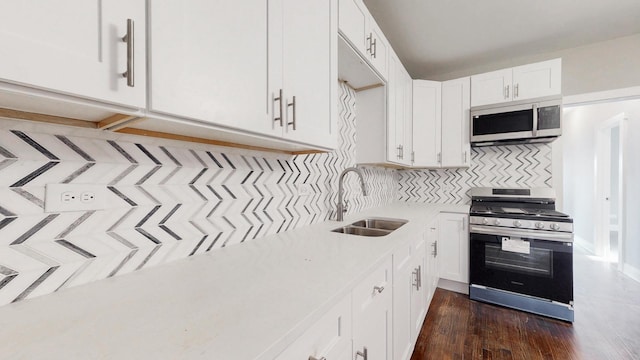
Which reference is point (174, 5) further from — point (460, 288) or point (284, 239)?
point (460, 288)

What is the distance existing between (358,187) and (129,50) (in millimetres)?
1943

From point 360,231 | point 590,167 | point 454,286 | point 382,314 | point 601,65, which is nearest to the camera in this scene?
point 382,314

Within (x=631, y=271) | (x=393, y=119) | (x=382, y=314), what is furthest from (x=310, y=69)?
(x=631, y=271)

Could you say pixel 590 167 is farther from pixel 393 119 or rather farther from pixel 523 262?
pixel 393 119

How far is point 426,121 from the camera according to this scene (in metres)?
2.86

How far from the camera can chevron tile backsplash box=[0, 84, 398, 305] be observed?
63 centimetres

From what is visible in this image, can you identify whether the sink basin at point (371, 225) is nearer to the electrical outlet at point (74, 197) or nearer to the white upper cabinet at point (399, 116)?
the white upper cabinet at point (399, 116)

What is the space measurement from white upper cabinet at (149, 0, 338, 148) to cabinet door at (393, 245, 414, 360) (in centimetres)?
71

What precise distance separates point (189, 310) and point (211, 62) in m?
0.65

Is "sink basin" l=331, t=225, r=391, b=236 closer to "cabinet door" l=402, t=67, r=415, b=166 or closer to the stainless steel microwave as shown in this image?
"cabinet door" l=402, t=67, r=415, b=166

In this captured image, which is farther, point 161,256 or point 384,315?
point 384,315

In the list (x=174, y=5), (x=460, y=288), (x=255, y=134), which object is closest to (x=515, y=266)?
(x=460, y=288)

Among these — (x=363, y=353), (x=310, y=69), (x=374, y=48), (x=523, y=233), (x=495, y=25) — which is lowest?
(x=363, y=353)

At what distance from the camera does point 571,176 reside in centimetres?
518
